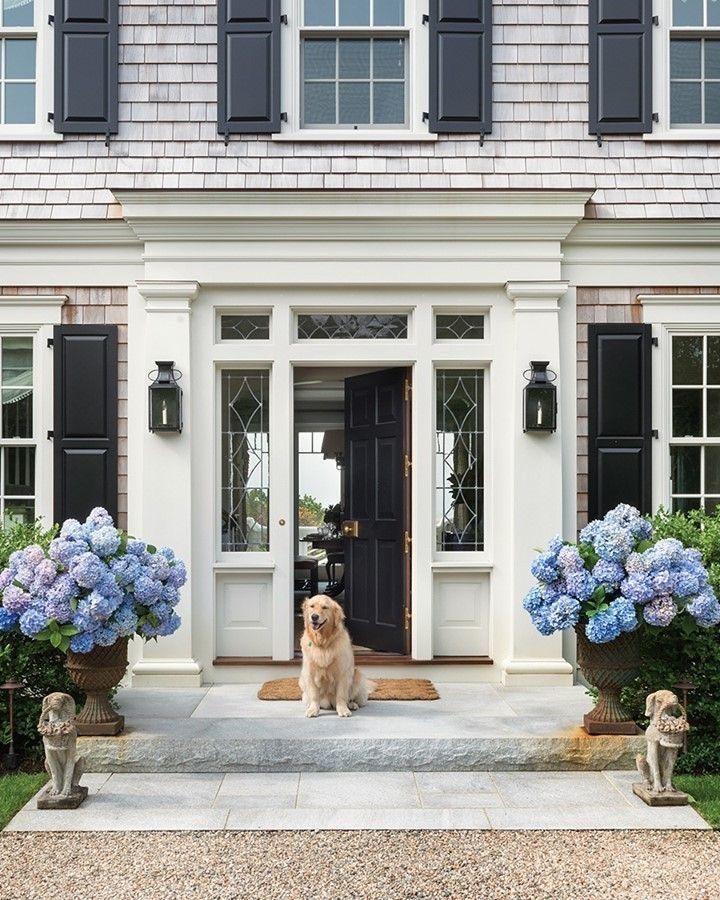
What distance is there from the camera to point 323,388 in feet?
34.5

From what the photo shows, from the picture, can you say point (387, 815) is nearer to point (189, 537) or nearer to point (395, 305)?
point (189, 537)

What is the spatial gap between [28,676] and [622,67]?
19.3 feet

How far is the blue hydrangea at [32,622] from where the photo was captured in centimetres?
503

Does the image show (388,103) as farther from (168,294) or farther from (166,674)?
(166,674)

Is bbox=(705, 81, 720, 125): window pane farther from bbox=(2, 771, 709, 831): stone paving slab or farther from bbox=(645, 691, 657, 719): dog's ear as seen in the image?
bbox=(2, 771, 709, 831): stone paving slab

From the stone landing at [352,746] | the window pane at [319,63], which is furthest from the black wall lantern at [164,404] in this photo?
the window pane at [319,63]

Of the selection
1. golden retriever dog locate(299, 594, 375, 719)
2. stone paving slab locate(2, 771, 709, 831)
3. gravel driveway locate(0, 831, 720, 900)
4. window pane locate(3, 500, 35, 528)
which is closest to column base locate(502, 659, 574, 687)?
golden retriever dog locate(299, 594, 375, 719)

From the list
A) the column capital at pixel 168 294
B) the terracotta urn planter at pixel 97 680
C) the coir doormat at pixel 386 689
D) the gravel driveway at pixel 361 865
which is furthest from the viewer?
the column capital at pixel 168 294

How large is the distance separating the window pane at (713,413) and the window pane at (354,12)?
3.81 metres

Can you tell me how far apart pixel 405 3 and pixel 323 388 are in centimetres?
455

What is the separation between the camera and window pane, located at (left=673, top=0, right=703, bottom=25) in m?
6.93

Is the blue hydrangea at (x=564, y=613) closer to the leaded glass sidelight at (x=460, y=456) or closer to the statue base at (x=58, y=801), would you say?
the leaded glass sidelight at (x=460, y=456)

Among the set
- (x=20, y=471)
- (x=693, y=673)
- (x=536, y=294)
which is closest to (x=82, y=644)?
(x=20, y=471)

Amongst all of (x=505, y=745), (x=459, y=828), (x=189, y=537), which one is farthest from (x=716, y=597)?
(x=189, y=537)
